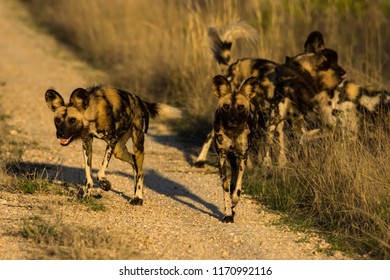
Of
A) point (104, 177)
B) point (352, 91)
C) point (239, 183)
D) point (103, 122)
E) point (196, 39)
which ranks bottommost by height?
point (104, 177)

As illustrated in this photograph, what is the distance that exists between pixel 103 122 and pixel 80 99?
0.24 metres

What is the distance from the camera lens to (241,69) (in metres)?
7.77

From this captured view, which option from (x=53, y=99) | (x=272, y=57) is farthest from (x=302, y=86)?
(x=53, y=99)

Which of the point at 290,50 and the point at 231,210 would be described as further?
the point at 290,50

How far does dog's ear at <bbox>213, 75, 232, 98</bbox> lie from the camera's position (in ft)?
19.0

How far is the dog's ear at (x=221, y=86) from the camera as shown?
5805mm

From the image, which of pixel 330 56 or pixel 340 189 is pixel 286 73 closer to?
pixel 330 56

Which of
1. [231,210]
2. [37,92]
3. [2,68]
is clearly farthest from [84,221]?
[2,68]

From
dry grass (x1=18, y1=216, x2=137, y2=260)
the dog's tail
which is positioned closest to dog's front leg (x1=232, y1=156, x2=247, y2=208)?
dry grass (x1=18, y1=216, x2=137, y2=260)

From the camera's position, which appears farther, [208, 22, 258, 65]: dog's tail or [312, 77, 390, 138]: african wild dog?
[208, 22, 258, 65]: dog's tail

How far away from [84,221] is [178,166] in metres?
2.30

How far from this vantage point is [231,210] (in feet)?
19.1

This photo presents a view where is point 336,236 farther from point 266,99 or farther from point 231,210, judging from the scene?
point 266,99

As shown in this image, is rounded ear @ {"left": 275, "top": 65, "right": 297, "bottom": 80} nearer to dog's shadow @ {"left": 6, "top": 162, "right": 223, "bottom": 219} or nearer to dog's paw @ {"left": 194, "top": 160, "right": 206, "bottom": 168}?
dog's paw @ {"left": 194, "top": 160, "right": 206, "bottom": 168}
